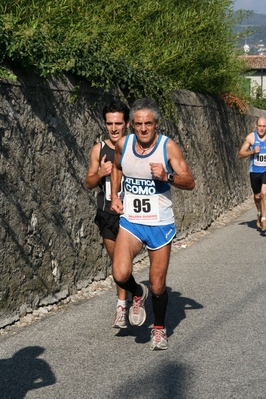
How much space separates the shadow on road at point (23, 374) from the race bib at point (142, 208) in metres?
1.23

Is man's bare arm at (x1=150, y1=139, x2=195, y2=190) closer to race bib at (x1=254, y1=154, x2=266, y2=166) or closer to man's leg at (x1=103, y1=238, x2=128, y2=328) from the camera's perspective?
man's leg at (x1=103, y1=238, x2=128, y2=328)

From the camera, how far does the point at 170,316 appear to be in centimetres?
718

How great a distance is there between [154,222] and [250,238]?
21.8 feet

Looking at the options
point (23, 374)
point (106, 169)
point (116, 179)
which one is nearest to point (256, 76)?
point (106, 169)

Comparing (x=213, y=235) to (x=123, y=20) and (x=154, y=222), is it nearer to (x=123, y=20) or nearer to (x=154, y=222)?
(x=123, y=20)

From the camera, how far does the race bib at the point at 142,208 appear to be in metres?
6.06

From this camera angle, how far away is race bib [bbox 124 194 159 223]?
239 inches

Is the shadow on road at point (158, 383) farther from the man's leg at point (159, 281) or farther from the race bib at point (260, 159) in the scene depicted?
the race bib at point (260, 159)

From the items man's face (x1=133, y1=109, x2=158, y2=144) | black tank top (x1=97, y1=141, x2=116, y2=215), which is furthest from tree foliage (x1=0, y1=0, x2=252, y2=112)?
man's face (x1=133, y1=109, x2=158, y2=144)

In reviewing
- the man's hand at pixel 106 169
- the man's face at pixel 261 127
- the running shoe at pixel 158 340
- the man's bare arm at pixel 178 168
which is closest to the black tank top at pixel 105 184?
the man's hand at pixel 106 169

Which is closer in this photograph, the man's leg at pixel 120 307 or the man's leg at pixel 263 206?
the man's leg at pixel 120 307

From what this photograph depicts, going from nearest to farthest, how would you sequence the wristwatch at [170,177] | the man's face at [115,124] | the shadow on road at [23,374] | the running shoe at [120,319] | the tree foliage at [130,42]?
the shadow on road at [23,374], the wristwatch at [170,177], the running shoe at [120,319], the man's face at [115,124], the tree foliage at [130,42]

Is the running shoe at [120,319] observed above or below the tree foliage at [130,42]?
below

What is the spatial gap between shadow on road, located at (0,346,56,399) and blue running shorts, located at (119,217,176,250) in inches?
44.5
